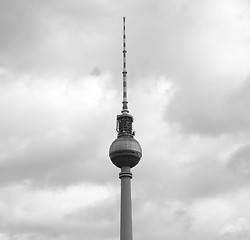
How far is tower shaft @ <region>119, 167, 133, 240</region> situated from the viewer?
6841 inches

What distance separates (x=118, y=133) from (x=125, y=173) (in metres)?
12.0

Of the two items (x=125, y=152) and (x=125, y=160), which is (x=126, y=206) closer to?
(x=125, y=160)

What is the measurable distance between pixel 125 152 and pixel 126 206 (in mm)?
14590

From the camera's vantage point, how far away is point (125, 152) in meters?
178

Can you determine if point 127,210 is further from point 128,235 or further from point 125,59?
point 125,59

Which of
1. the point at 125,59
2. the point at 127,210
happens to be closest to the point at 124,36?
the point at 125,59

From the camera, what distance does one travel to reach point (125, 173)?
591 feet

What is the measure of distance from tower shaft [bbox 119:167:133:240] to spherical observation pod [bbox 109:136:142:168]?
2.51 meters

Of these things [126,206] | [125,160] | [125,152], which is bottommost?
[126,206]

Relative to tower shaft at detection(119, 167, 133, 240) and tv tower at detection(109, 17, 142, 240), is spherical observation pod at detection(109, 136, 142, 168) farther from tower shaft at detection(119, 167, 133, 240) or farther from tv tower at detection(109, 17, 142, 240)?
tower shaft at detection(119, 167, 133, 240)

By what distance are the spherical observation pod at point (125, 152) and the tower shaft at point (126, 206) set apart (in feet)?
8.25

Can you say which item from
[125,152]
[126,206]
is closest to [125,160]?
[125,152]

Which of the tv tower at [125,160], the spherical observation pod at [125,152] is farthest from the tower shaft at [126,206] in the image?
the spherical observation pod at [125,152]

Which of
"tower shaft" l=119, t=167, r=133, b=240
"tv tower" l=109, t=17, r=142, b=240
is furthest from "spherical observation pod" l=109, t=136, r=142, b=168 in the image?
"tower shaft" l=119, t=167, r=133, b=240
